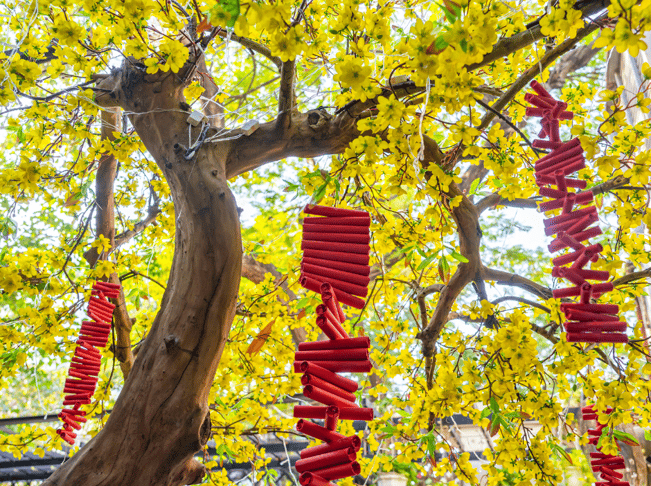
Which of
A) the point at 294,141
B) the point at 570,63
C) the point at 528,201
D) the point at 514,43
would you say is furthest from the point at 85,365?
the point at 570,63

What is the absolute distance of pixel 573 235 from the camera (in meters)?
1.34

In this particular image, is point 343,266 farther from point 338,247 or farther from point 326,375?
point 326,375

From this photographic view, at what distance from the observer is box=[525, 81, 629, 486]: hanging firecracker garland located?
1289 millimetres

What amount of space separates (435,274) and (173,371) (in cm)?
184

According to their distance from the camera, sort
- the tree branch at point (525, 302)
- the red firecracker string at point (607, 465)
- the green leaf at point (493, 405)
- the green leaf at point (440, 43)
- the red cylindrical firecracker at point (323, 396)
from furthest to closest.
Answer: the tree branch at point (525, 302)
the red firecracker string at point (607, 465)
the green leaf at point (493, 405)
the red cylindrical firecracker at point (323, 396)
the green leaf at point (440, 43)

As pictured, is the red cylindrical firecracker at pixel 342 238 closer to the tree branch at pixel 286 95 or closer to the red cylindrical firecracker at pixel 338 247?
the red cylindrical firecracker at pixel 338 247

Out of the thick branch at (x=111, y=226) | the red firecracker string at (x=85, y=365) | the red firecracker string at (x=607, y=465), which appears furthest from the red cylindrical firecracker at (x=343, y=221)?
the thick branch at (x=111, y=226)

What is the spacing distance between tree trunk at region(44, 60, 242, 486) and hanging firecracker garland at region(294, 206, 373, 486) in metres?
0.47

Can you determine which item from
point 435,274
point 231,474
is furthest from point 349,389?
point 231,474

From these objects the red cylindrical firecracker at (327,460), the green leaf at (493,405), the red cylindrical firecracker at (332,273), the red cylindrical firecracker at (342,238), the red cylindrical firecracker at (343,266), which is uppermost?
the red cylindrical firecracker at (342,238)

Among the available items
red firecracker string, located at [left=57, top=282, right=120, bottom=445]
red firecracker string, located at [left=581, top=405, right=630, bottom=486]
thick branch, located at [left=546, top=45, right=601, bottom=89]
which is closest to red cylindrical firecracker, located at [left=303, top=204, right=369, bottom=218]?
red firecracker string, located at [left=581, top=405, right=630, bottom=486]

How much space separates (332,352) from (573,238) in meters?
0.76

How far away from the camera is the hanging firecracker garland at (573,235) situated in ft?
4.23

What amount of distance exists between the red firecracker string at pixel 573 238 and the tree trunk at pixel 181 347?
41.9 inches
